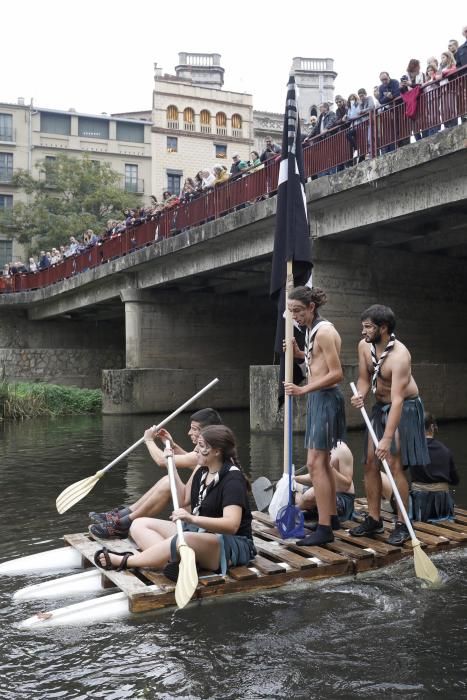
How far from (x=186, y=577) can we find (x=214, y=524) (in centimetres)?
46

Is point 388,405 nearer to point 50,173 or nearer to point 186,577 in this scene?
point 186,577

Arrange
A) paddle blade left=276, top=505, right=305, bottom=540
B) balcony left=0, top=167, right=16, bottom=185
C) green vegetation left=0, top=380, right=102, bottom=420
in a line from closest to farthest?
1. paddle blade left=276, top=505, right=305, bottom=540
2. green vegetation left=0, top=380, right=102, bottom=420
3. balcony left=0, top=167, right=16, bottom=185

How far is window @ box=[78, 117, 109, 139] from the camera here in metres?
57.6

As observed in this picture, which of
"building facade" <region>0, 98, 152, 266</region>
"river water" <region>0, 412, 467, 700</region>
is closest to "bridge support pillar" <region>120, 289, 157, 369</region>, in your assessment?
"river water" <region>0, 412, 467, 700</region>

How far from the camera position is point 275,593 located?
5.09 meters

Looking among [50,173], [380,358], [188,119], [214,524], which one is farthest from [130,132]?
[214,524]

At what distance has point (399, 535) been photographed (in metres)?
5.85

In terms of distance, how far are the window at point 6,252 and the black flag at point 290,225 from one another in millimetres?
51129

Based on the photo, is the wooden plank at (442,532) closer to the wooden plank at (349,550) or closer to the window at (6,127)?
the wooden plank at (349,550)

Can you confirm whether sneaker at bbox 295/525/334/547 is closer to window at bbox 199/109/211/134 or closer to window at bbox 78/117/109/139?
window at bbox 199/109/211/134

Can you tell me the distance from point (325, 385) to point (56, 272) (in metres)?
26.6

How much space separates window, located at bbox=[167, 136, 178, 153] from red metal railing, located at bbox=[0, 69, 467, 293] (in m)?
35.1

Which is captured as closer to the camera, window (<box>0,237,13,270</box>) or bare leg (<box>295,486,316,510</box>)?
bare leg (<box>295,486,316,510</box>)

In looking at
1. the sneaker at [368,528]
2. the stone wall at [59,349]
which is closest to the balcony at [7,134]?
the stone wall at [59,349]
